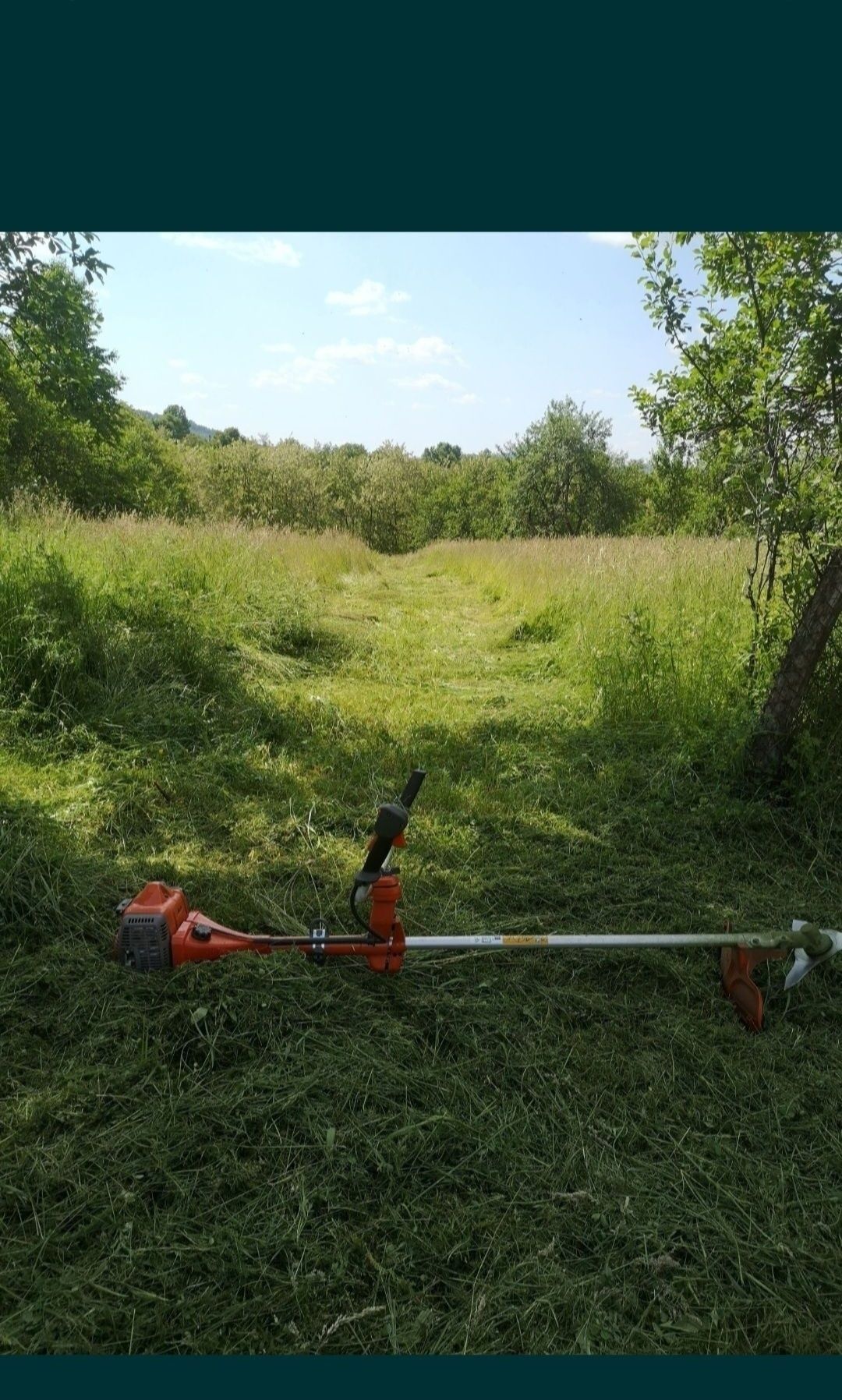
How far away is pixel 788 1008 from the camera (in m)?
2.97

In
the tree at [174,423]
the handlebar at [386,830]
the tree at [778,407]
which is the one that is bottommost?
the handlebar at [386,830]

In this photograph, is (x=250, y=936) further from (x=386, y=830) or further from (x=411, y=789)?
(x=411, y=789)

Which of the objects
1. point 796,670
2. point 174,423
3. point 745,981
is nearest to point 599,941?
point 745,981

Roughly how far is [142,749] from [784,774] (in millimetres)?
3714

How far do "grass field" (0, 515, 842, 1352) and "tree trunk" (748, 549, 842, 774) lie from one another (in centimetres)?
14

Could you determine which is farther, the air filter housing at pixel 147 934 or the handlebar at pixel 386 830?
the air filter housing at pixel 147 934

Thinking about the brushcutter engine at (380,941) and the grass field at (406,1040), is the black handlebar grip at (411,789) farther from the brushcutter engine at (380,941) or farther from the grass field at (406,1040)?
the grass field at (406,1040)

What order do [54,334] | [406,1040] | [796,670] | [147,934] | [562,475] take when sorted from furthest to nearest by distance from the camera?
[562,475] → [54,334] → [796,670] → [147,934] → [406,1040]

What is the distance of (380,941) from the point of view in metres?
2.88

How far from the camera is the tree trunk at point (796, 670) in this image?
420cm

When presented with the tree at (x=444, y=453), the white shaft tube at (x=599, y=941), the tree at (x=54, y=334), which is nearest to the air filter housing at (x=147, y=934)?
the white shaft tube at (x=599, y=941)

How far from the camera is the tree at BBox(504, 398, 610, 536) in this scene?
36562 mm

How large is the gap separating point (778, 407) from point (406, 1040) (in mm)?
3954

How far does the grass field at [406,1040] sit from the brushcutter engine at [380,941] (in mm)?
89
